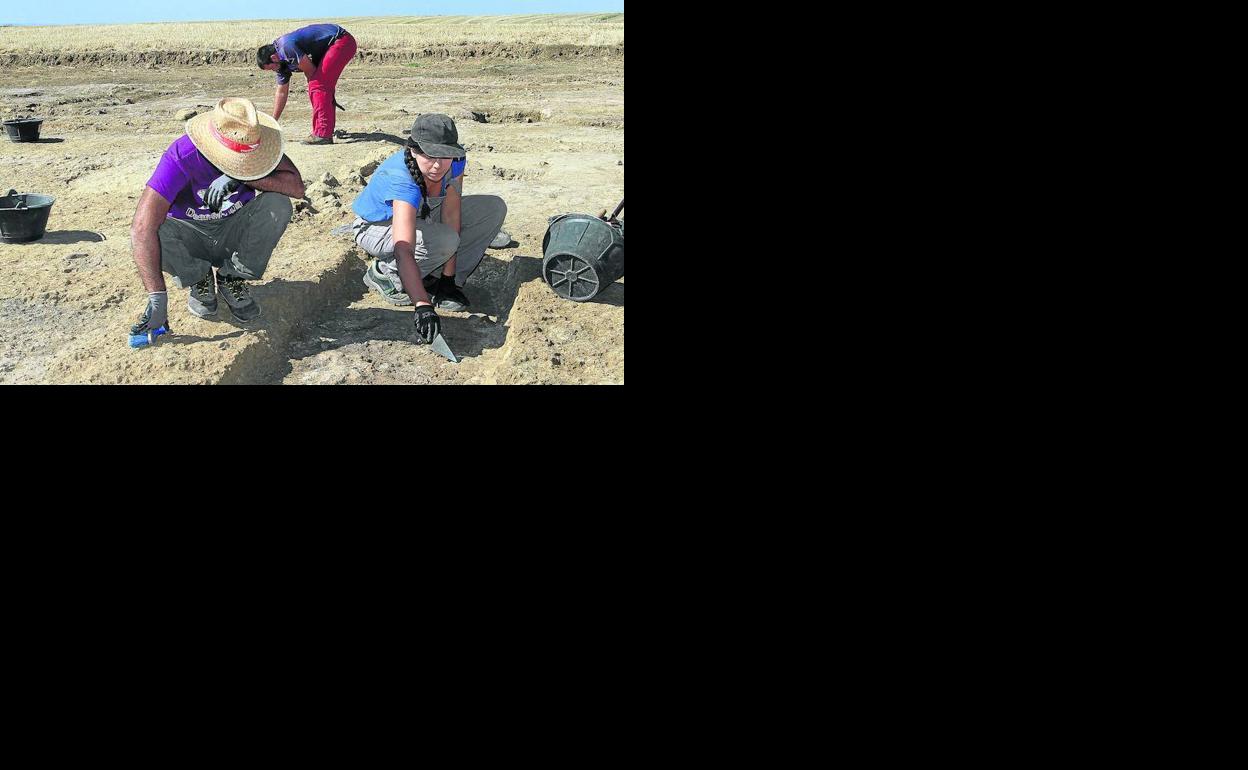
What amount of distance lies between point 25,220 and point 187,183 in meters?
2.17

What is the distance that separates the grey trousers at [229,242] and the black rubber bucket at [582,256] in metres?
1.26

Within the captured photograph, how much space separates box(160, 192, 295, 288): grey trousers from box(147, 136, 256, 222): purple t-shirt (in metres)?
0.11

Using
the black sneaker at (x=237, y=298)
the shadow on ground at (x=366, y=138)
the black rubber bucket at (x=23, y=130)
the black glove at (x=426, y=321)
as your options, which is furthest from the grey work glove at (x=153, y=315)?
the black rubber bucket at (x=23, y=130)

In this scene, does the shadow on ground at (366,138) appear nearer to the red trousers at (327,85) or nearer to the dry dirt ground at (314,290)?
the dry dirt ground at (314,290)

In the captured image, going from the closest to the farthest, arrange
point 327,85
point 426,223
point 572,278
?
point 426,223 < point 572,278 < point 327,85

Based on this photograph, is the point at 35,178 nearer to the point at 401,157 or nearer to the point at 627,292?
the point at 401,157

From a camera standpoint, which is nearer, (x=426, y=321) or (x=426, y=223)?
(x=426, y=321)

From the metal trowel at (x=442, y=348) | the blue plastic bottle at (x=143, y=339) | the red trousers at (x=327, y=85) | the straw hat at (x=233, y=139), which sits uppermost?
the red trousers at (x=327, y=85)

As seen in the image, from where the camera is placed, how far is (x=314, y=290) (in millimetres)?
4434

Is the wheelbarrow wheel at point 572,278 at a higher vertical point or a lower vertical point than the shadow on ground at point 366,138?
lower

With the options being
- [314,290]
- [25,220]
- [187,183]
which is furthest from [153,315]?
[25,220]

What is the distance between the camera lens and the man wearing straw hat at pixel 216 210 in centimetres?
332

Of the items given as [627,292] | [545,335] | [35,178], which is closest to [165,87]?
[35,178]

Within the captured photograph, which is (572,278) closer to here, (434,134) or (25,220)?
(434,134)
